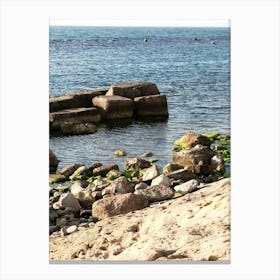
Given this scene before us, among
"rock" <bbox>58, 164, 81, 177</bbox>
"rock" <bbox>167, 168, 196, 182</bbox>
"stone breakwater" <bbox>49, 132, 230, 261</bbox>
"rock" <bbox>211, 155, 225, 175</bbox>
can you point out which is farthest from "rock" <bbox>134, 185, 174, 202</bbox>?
"rock" <bbox>58, 164, 81, 177</bbox>

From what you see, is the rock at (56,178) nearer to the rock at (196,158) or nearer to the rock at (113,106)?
the rock at (113,106)

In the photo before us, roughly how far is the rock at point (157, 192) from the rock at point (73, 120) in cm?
60

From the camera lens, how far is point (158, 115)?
12172 millimetres

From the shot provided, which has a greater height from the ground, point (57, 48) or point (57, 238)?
point (57, 48)

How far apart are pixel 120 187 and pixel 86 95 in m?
0.70

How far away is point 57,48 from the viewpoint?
12.1 meters

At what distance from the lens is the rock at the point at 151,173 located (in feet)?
39.9

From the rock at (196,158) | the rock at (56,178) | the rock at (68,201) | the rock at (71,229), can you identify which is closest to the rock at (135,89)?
the rock at (196,158)

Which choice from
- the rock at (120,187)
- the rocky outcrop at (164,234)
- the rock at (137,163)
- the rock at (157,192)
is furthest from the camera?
the rock at (157,192)
